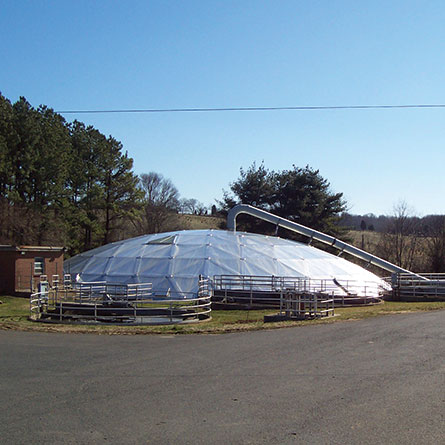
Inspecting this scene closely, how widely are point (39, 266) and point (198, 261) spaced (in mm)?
9536

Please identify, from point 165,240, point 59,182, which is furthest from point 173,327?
point 59,182

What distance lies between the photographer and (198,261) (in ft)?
107

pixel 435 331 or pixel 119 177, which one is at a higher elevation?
pixel 119 177

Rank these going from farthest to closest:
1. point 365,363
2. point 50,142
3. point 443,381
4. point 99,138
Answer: point 99,138 → point 50,142 → point 365,363 → point 443,381

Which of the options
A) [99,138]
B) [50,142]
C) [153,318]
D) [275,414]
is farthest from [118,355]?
[99,138]

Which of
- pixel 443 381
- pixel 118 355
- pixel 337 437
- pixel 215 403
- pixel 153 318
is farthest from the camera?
pixel 153 318

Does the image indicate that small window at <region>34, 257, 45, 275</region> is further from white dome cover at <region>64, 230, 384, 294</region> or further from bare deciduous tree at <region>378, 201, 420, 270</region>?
bare deciduous tree at <region>378, 201, 420, 270</region>

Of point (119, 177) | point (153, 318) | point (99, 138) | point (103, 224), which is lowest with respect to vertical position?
point (153, 318)

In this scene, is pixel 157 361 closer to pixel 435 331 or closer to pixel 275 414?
pixel 275 414

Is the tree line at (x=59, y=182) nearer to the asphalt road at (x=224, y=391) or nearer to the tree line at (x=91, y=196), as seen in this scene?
the tree line at (x=91, y=196)

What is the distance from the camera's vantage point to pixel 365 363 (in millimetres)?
11117

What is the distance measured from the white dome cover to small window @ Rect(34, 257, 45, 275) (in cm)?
209

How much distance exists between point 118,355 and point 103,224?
149 ft

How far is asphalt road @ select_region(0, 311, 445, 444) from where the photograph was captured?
6.55 m
